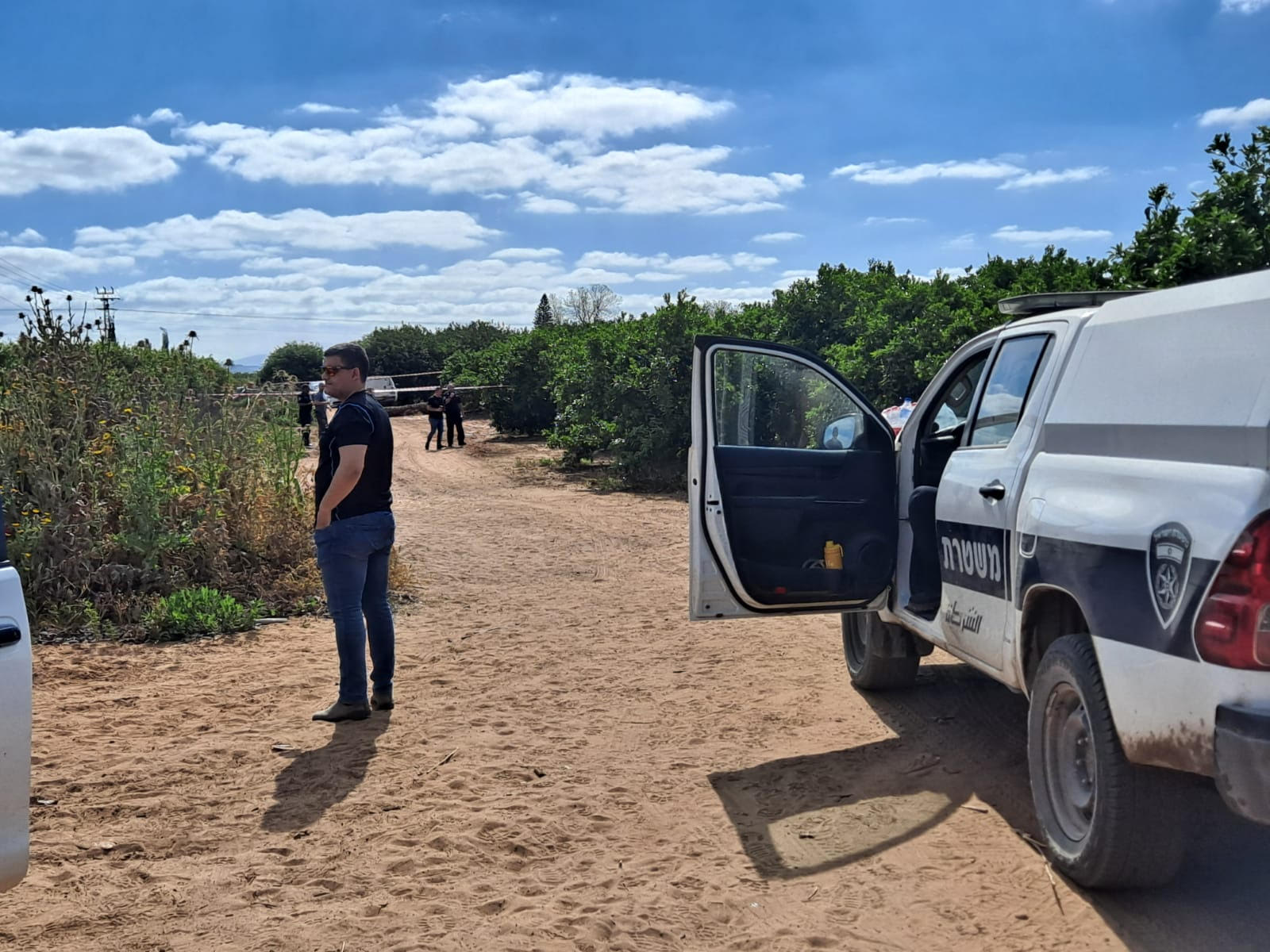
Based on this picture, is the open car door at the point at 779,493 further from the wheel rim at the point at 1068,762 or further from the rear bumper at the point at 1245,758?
the rear bumper at the point at 1245,758

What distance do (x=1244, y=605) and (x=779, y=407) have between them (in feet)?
9.51

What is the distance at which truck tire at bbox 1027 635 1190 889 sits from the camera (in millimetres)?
3551

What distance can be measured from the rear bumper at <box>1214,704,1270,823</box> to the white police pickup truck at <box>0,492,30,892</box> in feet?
10.9

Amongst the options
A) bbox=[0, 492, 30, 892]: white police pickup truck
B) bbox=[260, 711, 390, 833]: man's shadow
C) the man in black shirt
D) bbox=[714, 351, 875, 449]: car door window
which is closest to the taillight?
bbox=[714, 351, 875, 449]: car door window

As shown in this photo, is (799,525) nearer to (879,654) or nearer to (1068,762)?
(879,654)

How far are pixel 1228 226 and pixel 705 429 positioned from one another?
17.5 ft

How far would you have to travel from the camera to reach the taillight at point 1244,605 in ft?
9.70

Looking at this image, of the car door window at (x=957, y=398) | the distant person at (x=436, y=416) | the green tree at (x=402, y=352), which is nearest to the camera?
the car door window at (x=957, y=398)

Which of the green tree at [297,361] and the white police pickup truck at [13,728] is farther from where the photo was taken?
the green tree at [297,361]

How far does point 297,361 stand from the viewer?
239ft

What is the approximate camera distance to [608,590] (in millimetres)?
10180

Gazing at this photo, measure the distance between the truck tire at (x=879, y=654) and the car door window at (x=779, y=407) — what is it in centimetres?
114

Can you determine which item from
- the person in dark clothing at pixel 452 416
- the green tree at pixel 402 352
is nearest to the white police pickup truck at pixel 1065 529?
the person in dark clothing at pixel 452 416

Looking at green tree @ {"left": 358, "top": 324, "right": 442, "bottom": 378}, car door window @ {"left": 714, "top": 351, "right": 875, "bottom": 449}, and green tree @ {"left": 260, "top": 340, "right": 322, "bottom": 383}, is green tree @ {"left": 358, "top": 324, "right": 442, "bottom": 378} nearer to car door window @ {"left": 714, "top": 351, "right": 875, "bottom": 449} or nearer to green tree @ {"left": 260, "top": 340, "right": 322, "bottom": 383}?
green tree @ {"left": 260, "top": 340, "right": 322, "bottom": 383}
